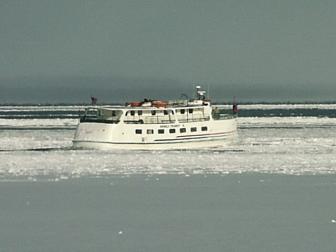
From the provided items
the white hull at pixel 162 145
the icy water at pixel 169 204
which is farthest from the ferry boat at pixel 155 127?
the icy water at pixel 169 204

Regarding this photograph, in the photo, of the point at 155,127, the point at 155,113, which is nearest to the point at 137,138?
the point at 155,127

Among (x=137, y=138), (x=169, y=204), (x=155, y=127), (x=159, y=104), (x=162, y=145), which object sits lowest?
(x=169, y=204)

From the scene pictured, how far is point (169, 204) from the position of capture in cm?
2903

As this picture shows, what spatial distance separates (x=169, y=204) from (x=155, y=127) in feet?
116

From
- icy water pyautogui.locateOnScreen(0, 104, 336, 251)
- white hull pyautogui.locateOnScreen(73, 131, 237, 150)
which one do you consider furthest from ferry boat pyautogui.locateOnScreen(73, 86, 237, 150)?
icy water pyautogui.locateOnScreen(0, 104, 336, 251)

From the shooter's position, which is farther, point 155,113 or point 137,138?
point 155,113

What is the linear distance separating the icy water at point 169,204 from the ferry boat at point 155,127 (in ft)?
37.9

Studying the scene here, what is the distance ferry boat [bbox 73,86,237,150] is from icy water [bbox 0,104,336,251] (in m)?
11.5

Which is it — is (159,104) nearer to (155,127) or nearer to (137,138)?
(155,127)

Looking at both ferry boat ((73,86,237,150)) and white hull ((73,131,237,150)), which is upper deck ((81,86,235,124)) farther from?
white hull ((73,131,237,150))

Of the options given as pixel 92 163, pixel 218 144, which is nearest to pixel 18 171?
pixel 92 163

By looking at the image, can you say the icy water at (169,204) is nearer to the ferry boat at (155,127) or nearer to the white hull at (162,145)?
the white hull at (162,145)

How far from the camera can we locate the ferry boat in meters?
63.0

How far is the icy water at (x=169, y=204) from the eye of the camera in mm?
22375
